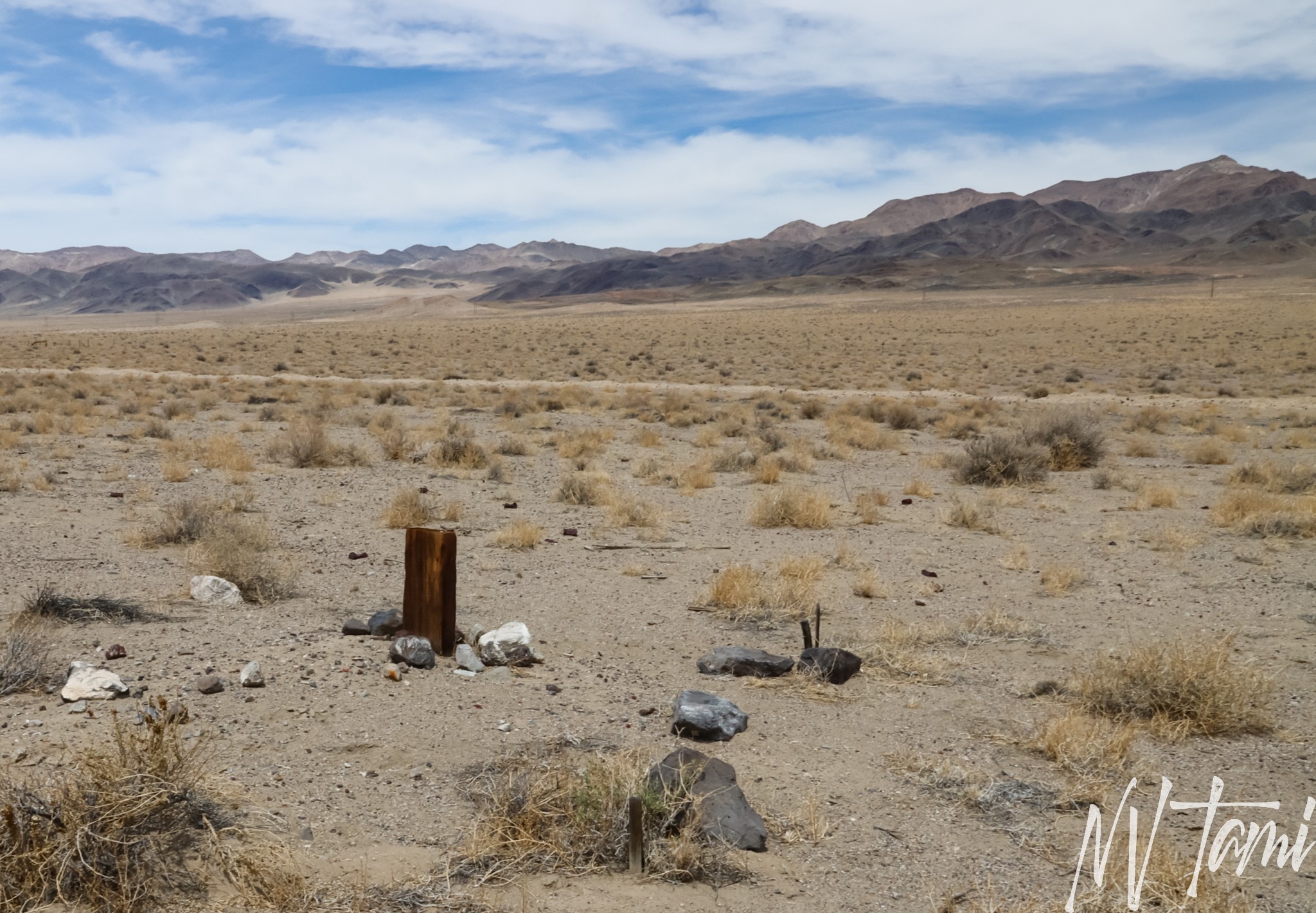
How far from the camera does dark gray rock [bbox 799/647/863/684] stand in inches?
272

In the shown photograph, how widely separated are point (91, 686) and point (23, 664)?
0.51m

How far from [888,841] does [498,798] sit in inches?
74.7

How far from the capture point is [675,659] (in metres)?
7.43

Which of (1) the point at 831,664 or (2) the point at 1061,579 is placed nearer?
(1) the point at 831,664

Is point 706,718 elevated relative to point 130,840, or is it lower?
lower

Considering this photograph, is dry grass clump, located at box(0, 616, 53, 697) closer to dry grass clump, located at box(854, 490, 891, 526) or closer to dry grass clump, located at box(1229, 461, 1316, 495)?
dry grass clump, located at box(854, 490, 891, 526)

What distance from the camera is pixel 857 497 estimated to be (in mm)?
13695

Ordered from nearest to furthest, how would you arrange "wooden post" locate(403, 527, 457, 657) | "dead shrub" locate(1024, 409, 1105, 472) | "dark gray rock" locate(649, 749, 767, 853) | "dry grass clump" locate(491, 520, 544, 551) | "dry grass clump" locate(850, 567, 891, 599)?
"dark gray rock" locate(649, 749, 767, 853), "wooden post" locate(403, 527, 457, 657), "dry grass clump" locate(850, 567, 891, 599), "dry grass clump" locate(491, 520, 544, 551), "dead shrub" locate(1024, 409, 1105, 472)

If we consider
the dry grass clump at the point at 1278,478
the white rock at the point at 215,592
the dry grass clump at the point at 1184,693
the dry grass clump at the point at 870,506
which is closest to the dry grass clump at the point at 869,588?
the dry grass clump at the point at 1184,693

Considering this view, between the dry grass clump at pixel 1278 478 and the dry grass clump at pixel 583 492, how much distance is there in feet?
30.0

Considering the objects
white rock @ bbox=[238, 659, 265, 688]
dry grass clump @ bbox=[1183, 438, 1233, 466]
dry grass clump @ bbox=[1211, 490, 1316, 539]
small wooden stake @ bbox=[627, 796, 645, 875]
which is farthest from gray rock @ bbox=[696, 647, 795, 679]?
dry grass clump @ bbox=[1183, 438, 1233, 466]

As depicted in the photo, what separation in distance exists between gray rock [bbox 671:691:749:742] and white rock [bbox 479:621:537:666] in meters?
1.36

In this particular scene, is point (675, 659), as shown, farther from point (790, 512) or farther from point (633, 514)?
point (790, 512)

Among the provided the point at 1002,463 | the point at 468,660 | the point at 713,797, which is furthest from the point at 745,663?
the point at 1002,463
